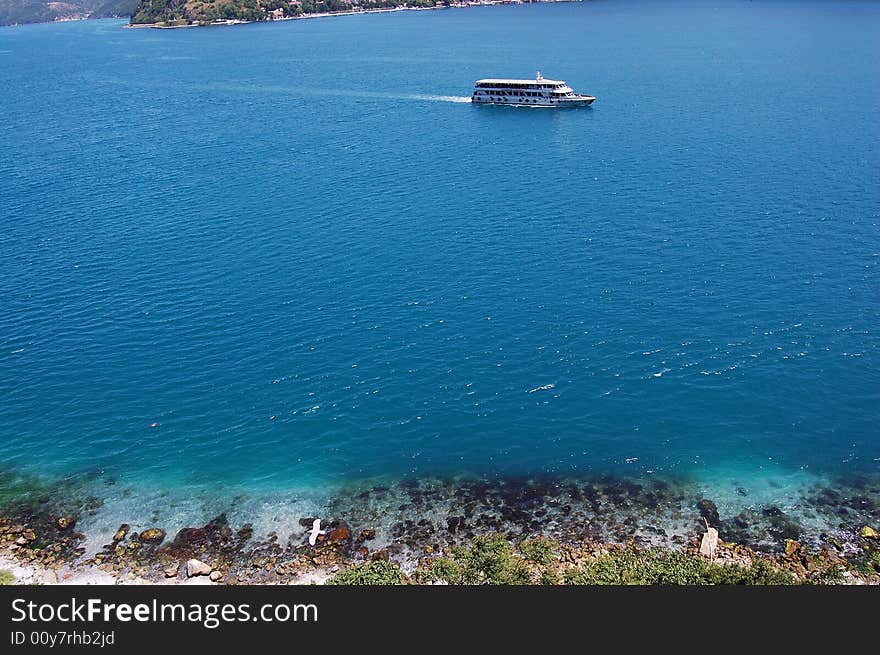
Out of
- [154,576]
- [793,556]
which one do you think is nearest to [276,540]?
[154,576]

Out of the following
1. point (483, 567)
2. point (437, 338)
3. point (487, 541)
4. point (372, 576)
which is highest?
point (437, 338)

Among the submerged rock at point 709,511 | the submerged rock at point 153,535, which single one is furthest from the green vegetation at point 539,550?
the submerged rock at point 153,535

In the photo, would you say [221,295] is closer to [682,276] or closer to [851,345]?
[682,276]

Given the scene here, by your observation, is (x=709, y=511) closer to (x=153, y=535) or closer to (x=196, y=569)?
(x=196, y=569)

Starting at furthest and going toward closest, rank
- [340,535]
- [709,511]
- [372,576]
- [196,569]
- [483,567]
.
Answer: [709,511] < [340,535] < [196,569] < [483,567] < [372,576]

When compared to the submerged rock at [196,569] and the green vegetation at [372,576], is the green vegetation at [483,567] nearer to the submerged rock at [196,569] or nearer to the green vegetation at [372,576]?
the green vegetation at [372,576]

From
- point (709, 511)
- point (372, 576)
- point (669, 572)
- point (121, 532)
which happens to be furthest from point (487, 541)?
point (121, 532)

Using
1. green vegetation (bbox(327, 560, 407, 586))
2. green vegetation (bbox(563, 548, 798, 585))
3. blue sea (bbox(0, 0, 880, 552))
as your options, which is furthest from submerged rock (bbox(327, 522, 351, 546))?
green vegetation (bbox(563, 548, 798, 585))

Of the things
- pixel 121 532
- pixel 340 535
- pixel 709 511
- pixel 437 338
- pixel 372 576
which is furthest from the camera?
pixel 437 338
